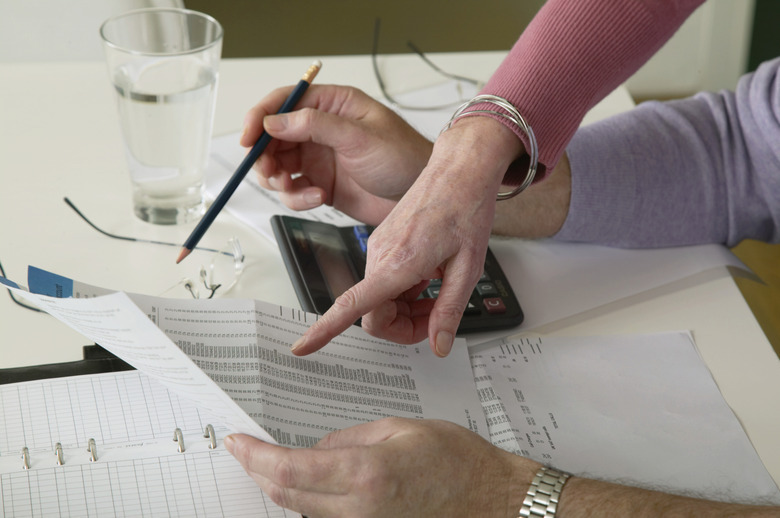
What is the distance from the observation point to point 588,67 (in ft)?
2.66

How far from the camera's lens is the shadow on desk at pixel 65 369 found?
2.05ft

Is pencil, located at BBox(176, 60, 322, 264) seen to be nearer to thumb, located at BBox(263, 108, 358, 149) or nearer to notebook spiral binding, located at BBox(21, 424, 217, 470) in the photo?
A: thumb, located at BBox(263, 108, 358, 149)

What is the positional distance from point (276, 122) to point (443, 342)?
12.9 inches

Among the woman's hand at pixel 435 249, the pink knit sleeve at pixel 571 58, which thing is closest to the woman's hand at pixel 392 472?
the woman's hand at pixel 435 249

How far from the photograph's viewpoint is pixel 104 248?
0.82m

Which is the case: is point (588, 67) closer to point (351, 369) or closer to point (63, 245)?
point (351, 369)

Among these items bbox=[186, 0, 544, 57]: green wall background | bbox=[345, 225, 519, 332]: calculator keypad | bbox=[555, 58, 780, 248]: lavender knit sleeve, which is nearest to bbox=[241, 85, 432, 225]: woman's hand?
bbox=[345, 225, 519, 332]: calculator keypad

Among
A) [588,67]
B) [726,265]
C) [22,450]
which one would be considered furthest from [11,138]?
[726,265]

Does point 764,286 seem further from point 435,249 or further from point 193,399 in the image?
point 193,399

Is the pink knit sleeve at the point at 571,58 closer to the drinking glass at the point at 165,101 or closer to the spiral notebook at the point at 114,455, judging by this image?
the drinking glass at the point at 165,101

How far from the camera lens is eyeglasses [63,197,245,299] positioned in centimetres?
77

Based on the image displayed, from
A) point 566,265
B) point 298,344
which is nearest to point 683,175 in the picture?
point 566,265

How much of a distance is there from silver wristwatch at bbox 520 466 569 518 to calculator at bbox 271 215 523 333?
19cm

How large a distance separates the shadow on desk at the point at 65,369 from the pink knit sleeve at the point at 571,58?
42 centimetres
